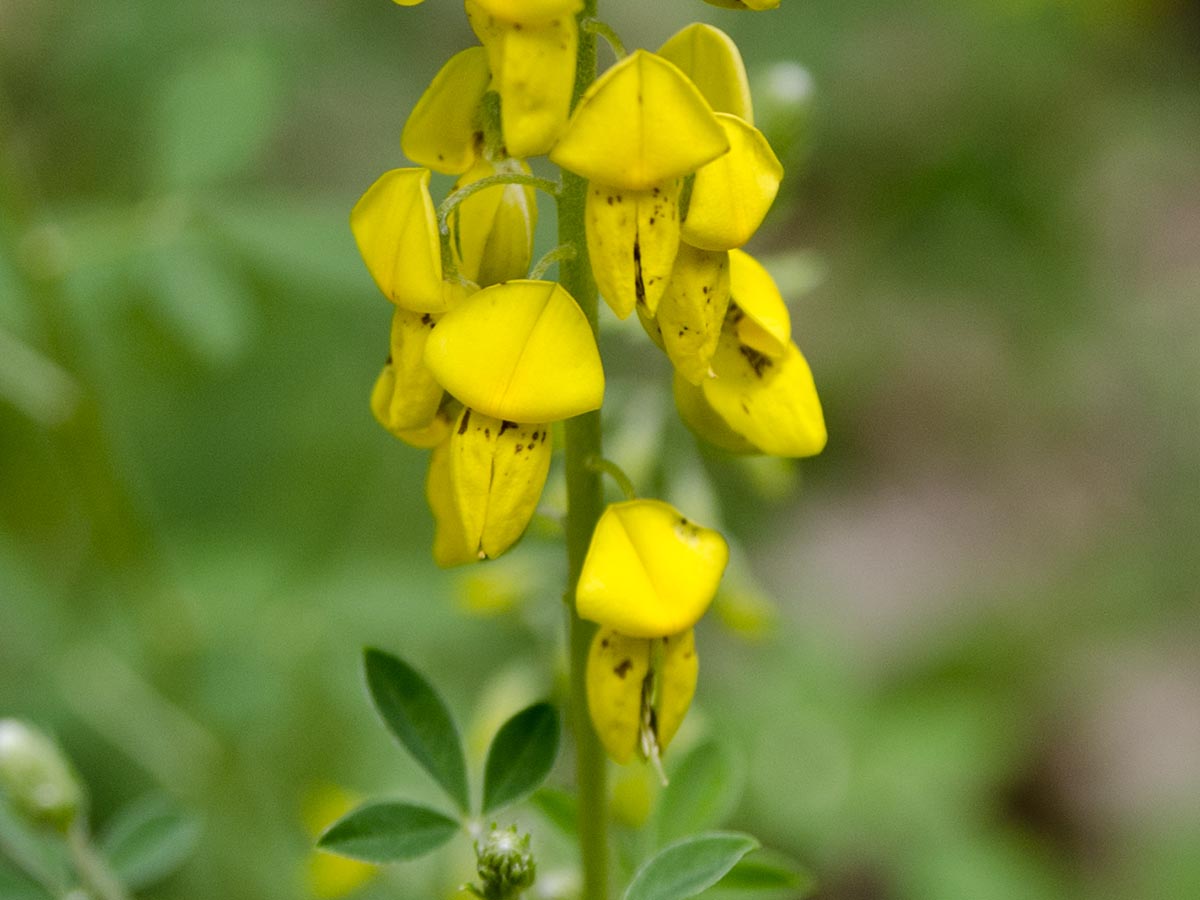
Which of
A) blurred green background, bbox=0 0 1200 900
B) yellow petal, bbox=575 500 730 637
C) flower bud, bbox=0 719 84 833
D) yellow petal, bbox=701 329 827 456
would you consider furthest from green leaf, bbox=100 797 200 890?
yellow petal, bbox=701 329 827 456

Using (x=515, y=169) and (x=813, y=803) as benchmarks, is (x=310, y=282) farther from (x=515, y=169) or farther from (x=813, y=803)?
(x=813, y=803)

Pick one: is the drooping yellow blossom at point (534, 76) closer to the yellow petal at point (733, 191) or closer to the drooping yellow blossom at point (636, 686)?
the yellow petal at point (733, 191)

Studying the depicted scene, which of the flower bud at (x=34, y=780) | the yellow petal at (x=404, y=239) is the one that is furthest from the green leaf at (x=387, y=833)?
the yellow petal at (x=404, y=239)

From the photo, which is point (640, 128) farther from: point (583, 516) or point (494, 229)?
point (583, 516)

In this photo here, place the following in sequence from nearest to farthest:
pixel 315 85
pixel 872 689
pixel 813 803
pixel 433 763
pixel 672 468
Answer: pixel 433 763 < pixel 672 468 < pixel 813 803 < pixel 872 689 < pixel 315 85

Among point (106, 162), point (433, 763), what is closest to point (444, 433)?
point (433, 763)
